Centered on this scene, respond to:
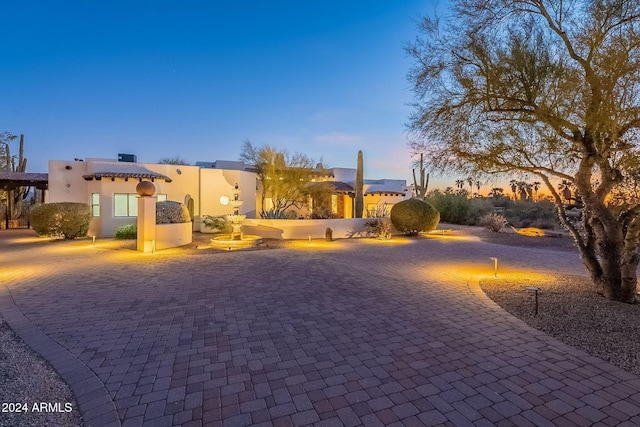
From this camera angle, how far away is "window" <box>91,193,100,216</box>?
17.1 metres

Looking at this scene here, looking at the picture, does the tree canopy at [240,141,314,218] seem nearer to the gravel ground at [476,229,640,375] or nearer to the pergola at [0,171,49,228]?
the pergola at [0,171,49,228]

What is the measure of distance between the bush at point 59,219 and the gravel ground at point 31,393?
1465 cm

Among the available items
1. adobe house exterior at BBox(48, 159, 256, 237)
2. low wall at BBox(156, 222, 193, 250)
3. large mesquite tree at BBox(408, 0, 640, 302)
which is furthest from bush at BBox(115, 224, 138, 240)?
large mesquite tree at BBox(408, 0, 640, 302)

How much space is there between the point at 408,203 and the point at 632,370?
14402 mm

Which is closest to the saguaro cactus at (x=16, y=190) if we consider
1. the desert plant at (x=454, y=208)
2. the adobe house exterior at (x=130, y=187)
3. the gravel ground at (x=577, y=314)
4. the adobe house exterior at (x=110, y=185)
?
the adobe house exterior at (x=110, y=185)

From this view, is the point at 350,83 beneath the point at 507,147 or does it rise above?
above

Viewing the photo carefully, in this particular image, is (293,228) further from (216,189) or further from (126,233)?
(126,233)

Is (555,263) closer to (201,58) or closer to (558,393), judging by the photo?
(558,393)

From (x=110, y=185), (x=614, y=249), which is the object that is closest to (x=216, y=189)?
(x=110, y=185)

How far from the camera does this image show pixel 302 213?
23.5m

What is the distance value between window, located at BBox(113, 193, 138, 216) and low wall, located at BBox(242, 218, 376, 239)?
270 inches

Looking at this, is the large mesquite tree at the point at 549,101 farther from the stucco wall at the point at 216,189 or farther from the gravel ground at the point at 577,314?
the stucco wall at the point at 216,189

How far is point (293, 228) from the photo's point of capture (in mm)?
16406

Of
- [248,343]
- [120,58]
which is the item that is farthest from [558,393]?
[120,58]
